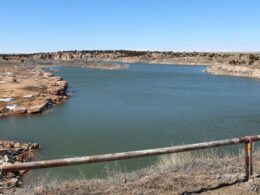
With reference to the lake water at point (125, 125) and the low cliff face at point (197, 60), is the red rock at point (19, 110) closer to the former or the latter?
the lake water at point (125, 125)

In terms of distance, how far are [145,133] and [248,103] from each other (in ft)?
50.5

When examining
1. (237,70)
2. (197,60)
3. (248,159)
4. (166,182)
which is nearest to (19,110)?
(166,182)

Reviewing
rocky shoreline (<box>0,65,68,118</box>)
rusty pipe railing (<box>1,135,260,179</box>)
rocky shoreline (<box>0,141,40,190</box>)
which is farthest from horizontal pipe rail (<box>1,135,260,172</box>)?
rocky shoreline (<box>0,65,68,118</box>)

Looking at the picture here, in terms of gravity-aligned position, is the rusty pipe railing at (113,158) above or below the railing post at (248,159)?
above

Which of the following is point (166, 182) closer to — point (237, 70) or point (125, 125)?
point (125, 125)

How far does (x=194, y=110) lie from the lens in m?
28.4

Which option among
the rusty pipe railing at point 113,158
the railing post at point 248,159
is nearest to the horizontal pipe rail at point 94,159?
the rusty pipe railing at point 113,158

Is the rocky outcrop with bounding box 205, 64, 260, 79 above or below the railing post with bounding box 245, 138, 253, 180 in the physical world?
below

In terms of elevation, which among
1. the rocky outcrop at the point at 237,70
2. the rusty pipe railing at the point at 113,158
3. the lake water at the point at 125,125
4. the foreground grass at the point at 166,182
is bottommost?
the lake water at the point at 125,125

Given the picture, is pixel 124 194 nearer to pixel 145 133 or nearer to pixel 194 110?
pixel 145 133

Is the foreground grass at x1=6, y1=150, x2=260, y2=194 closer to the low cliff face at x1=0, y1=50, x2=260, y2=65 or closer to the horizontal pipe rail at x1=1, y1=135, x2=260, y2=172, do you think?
the horizontal pipe rail at x1=1, y1=135, x2=260, y2=172

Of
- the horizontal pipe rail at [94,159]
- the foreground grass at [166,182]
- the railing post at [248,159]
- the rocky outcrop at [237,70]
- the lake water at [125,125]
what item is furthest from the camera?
the rocky outcrop at [237,70]

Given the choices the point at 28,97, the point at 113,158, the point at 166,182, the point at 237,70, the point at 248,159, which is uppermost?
the point at 113,158

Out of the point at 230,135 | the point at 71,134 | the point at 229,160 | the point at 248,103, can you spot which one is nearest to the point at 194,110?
the point at 248,103
